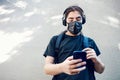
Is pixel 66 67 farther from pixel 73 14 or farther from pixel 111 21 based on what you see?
pixel 111 21

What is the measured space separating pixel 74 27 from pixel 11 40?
1477mm

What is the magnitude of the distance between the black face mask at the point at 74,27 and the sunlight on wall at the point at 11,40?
131 cm

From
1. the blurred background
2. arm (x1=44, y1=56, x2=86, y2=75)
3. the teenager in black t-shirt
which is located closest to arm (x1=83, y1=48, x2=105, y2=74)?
the teenager in black t-shirt

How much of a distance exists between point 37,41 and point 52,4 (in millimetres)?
572

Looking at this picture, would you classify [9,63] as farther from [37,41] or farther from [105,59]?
[105,59]

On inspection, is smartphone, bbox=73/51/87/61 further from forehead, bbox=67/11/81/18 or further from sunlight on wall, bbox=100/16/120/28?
sunlight on wall, bbox=100/16/120/28

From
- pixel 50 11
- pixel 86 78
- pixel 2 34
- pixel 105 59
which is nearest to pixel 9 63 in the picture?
pixel 2 34

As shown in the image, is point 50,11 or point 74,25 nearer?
point 74,25

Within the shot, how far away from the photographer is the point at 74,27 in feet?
7.22

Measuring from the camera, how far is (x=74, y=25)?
220 cm

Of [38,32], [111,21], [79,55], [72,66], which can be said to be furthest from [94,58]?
[111,21]

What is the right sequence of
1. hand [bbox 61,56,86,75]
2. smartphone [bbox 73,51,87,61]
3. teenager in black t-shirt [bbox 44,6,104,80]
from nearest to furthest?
hand [bbox 61,56,86,75]
smartphone [bbox 73,51,87,61]
teenager in black t-shirt [bbox 44,6,104,80]

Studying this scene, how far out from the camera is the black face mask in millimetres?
2205

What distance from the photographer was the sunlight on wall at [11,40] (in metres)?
3.40
